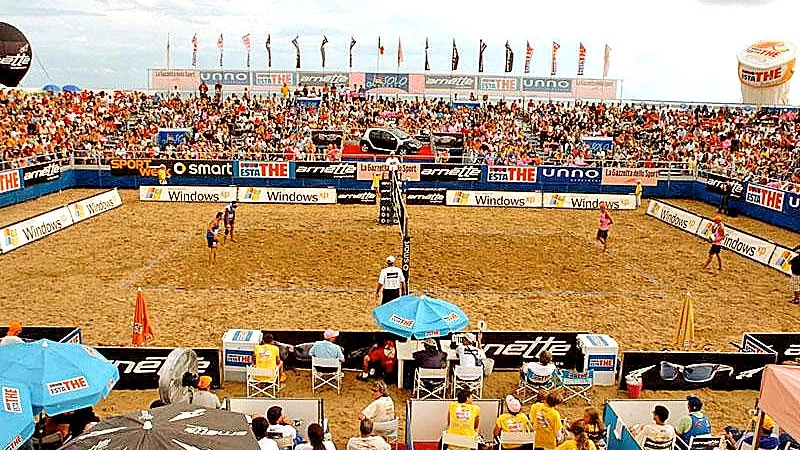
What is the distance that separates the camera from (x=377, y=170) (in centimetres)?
3112

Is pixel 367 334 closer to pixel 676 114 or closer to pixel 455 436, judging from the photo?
pixel 455 436

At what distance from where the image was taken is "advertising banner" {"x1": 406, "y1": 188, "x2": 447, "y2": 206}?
96.0 feet

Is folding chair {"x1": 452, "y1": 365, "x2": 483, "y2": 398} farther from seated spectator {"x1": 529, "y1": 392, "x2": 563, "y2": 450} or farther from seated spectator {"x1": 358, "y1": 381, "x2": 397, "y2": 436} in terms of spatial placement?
seated spectator {"x1": 529, "y1": 392, "x2": 563, "y2": 450}

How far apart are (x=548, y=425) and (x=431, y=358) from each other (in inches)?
115

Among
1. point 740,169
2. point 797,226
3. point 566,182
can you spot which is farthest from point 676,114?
point 797,226

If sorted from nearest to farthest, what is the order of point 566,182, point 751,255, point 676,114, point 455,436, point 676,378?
point 455,436 → point 676,378 → point 751,255 → point 566,182 → point 676,114

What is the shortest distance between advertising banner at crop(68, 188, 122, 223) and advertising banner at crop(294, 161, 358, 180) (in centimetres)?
777

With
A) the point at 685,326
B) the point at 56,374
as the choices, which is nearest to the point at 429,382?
the point at 685,326

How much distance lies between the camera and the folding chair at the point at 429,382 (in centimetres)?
1085

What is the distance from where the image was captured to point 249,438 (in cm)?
615

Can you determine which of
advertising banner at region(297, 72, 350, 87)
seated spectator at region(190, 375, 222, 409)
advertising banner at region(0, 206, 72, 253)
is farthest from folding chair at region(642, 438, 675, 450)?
advertising banner at region(297, 72, 350, 87)

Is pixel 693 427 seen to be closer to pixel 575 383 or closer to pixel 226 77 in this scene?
pixel 575 383

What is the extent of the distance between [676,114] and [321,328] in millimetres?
38891

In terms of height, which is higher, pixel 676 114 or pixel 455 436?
pixel 676 114
